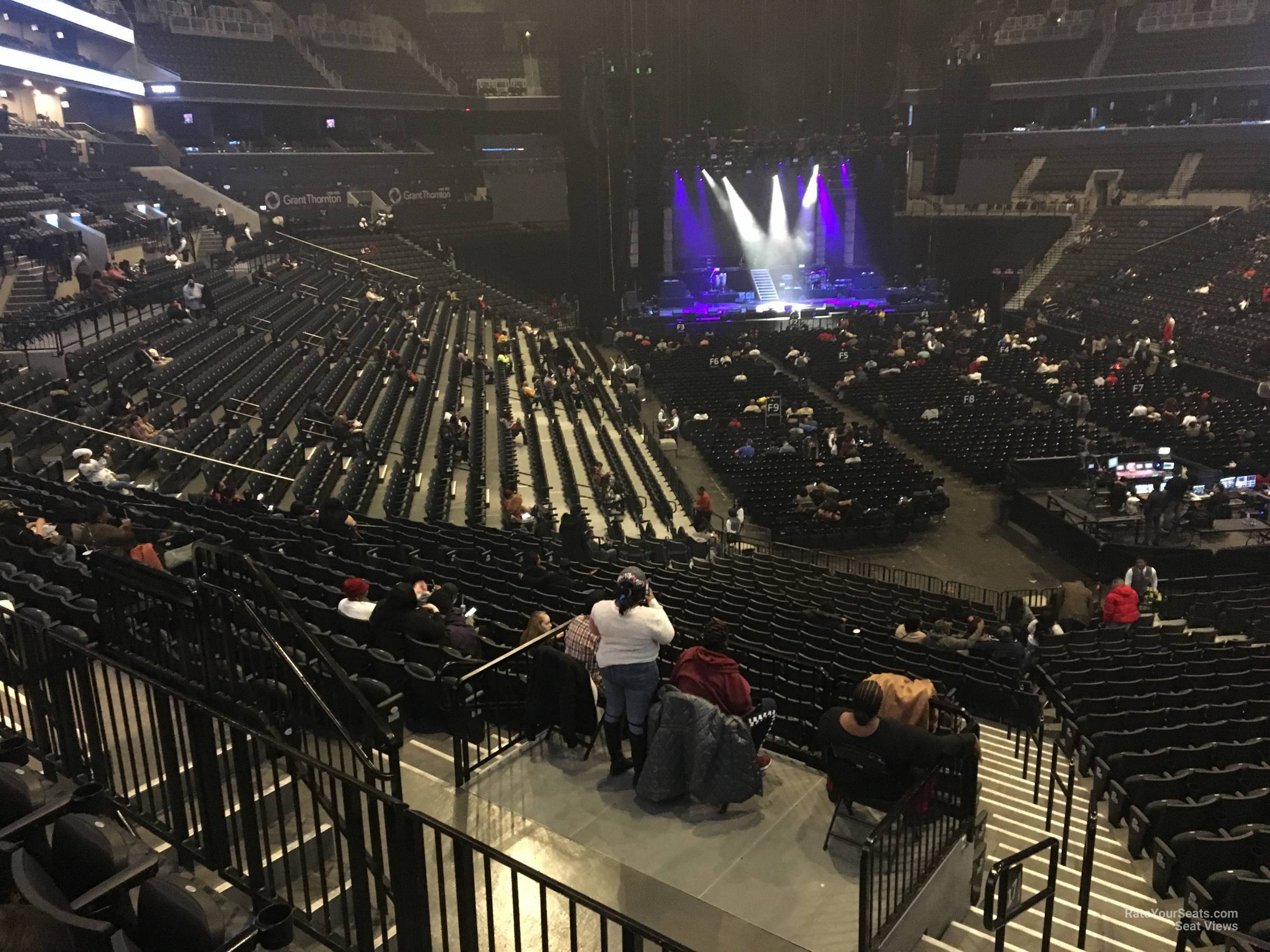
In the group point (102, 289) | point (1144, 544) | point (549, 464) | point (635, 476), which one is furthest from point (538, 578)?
point (102, 289)

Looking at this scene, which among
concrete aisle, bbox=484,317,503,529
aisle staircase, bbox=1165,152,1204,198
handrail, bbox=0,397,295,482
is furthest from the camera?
aisle staircase, bbox=1165,152,1204,198

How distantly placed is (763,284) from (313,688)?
1575 inches

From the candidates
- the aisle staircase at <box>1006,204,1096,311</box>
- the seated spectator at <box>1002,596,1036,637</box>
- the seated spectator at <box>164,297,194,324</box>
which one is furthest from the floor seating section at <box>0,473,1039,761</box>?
the aisle staircase at <box>1006,204,1096,311</box>

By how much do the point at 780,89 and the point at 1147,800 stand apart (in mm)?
39683

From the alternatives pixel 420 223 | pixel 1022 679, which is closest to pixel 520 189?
pixel 420 223

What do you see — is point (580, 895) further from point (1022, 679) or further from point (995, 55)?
point (995, 55)

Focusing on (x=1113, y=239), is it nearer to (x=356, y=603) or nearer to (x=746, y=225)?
(x=746, y=225)

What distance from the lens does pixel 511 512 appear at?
14.5 meters

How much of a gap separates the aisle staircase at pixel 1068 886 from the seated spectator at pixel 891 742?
2.62ft

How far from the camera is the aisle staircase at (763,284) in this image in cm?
4166

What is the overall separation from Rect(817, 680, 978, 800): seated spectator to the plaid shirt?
156 cm

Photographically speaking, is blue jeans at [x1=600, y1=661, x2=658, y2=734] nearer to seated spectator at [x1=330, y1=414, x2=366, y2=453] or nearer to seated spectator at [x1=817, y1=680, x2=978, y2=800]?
seated spectator at [x1=817, y1=680, x2=978, y2=800]

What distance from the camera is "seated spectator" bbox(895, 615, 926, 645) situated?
9391mm

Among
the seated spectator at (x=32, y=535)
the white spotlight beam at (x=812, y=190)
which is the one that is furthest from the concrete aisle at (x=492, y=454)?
the white spotlight beam at (x=812, y=190)
